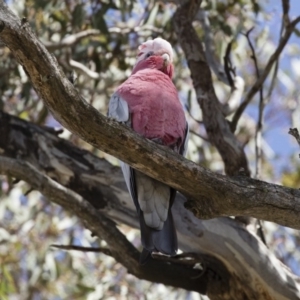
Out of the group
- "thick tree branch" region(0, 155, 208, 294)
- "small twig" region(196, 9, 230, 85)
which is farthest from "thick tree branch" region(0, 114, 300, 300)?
"small twig" region(196, 9, 230, 85)

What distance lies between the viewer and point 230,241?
104 inches

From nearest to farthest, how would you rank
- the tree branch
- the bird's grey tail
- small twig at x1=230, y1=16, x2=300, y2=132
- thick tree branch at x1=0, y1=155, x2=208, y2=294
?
the bird's grey tail
thick tree branch at x1=0, y1=155, x2=208, y2=294
the tree branch
small twig at x1=230, y1=16, x2=300, y2=132

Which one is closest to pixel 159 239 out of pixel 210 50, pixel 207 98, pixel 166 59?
pixel 166 59

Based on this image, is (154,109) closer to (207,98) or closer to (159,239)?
(159,239)

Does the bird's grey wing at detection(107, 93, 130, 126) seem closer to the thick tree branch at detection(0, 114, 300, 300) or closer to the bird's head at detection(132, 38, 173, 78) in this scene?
the bird's head at detection(132, 38, 173, 78)

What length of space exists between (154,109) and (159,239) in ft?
1.38

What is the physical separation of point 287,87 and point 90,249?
3.25 meters

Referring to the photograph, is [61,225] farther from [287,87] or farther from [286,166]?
[287,87]

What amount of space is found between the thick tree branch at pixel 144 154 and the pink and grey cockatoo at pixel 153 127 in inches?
7.4

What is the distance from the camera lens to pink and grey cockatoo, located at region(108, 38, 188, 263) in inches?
90.2

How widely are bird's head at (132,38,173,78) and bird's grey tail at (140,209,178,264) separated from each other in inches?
23.4

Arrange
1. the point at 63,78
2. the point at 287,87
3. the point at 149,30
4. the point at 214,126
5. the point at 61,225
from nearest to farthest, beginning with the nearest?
the point at 63,78, the point at 214,126, the point at 149,30, the point at 61,225, the point at 287,87

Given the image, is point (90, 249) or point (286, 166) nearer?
point (90, 249)

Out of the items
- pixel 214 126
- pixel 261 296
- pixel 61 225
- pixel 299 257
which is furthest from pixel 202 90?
pixel 299 257
